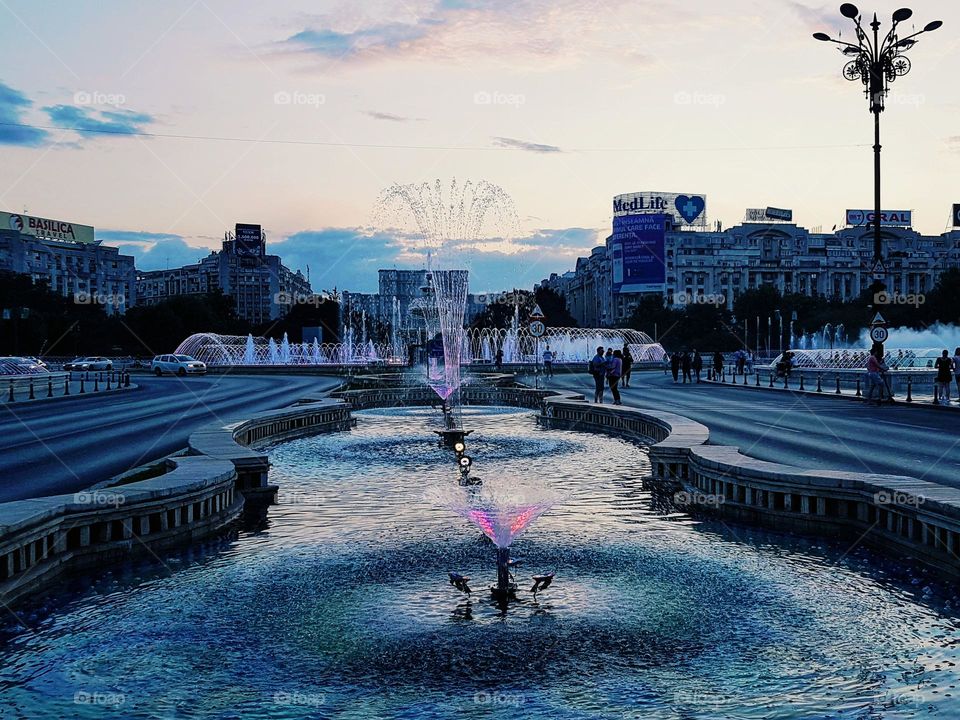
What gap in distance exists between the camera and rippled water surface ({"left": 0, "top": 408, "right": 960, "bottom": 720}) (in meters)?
5.86

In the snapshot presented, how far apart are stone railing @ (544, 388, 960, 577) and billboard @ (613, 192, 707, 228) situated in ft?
546

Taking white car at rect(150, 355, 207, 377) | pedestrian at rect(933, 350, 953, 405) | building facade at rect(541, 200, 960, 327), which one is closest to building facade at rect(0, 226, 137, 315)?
white car at rect(150, 355, 207, 377)

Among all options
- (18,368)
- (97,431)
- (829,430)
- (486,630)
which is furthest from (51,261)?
(486,630)

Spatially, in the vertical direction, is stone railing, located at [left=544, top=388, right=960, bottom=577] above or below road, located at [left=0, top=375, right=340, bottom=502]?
above

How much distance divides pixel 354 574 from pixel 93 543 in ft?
9.55

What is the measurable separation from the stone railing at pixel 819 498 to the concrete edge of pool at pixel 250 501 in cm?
1

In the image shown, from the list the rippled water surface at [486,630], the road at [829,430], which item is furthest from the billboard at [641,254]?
the rippled water surface at [486,630]

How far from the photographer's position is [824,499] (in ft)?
35.8

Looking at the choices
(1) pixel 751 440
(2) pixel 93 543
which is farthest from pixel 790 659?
(1) pixel 751 440

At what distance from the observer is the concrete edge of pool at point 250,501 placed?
8836 mm

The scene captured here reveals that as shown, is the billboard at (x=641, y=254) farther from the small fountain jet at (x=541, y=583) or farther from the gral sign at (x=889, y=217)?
the small fountain jet at (x=541, y=583)

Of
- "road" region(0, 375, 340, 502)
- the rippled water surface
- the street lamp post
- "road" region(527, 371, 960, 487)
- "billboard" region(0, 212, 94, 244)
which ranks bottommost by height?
the rippled water surface

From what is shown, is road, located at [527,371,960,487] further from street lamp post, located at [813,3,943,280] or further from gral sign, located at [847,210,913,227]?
gral sign, located at [847,210,913,227]

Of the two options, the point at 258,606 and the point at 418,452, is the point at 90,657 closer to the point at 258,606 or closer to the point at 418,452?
the point at 258,606
